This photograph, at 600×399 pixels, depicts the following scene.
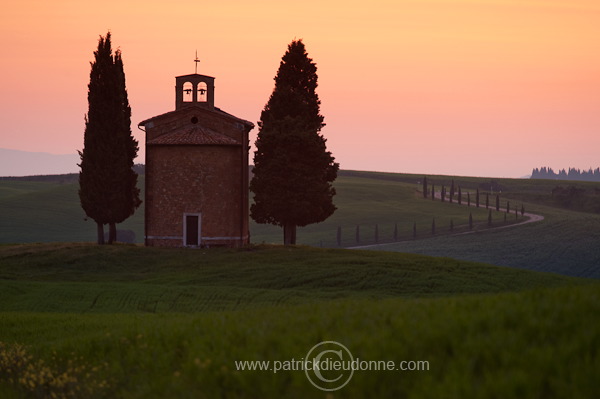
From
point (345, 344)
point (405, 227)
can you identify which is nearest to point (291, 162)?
point (345, 344)

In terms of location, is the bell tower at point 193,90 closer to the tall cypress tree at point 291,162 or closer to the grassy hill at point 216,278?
the tall cypress tree at point 291,162

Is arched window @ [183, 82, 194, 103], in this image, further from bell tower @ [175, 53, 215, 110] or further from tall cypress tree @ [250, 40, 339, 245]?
tall cypress tree @ [250, 40, 339, 245]

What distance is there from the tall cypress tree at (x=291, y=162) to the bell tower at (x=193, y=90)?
161 inches

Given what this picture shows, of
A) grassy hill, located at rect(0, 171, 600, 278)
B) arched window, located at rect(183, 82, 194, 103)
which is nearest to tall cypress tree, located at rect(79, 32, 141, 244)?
arched window, located at rect(183, 82, 194, 103)

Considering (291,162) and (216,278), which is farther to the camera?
(291,162)

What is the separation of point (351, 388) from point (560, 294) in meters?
4.75

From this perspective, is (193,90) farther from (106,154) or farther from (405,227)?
(405,227)

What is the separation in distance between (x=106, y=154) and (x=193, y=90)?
7.68 m

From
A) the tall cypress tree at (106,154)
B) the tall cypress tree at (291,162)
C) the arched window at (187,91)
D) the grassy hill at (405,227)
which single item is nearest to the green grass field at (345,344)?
the tall cypress tree at (106,154)

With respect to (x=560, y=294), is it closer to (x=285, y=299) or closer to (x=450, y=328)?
(x=450, y=328)

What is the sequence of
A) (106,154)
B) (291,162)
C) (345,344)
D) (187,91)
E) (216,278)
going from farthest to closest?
Result: (187,91)
(291,162)
(106,154)
(216,278)
(345,344)

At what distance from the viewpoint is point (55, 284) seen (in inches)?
1447

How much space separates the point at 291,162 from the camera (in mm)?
52094

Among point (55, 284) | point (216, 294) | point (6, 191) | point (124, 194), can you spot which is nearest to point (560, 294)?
point (216, 294)
